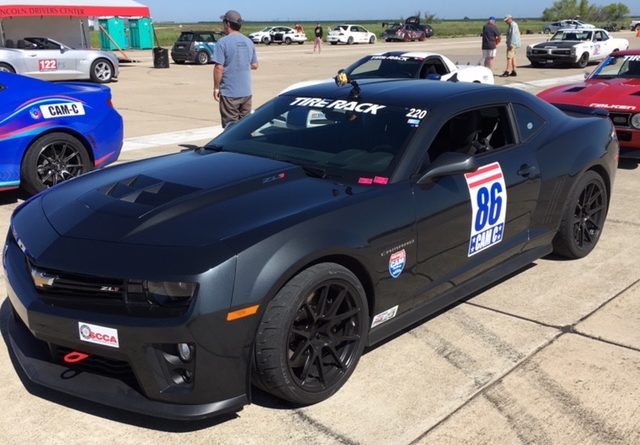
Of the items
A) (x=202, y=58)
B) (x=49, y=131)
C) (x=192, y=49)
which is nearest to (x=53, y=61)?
(x=192, y=49)

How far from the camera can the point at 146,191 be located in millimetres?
3508

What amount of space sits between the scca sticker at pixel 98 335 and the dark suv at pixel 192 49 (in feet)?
85.9

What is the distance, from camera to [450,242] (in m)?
3.83

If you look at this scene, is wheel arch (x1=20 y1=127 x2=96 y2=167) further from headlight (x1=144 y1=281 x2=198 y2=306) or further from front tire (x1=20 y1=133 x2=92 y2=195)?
headlight (x1=144 y1=281 x2=198 y2=306)

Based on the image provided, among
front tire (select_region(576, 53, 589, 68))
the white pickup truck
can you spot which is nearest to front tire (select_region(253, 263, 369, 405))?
the white pickup truck

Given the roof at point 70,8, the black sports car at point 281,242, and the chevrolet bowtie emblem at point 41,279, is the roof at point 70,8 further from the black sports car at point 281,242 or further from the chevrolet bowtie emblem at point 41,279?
the chevrolet bowtie emblem at point 41,279

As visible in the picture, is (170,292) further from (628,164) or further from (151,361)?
(628,164)

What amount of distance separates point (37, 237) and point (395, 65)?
30.9 ft

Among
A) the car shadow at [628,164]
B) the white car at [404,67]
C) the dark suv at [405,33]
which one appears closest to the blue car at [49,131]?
the white car at [404,67]

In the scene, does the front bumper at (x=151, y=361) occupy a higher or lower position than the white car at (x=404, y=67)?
lower

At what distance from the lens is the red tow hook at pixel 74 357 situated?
9.87 ft

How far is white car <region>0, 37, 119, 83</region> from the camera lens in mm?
18391

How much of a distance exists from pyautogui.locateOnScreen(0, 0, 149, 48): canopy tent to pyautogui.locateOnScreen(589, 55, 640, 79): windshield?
19400 mm

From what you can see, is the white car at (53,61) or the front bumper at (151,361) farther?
the white car at (53,61)
